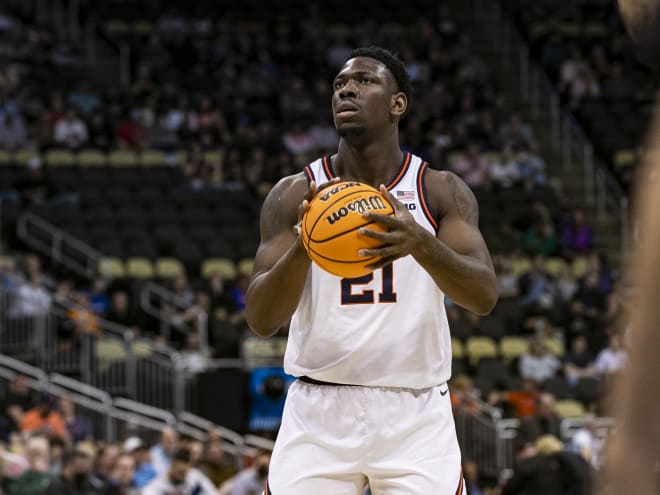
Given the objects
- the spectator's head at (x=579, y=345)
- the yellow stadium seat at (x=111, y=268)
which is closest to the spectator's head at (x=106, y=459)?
the yellow stadium seat at (x=111, y=268)

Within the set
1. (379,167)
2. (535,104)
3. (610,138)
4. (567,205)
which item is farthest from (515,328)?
(379,167)

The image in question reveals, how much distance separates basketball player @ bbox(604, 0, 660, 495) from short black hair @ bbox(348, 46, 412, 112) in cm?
330

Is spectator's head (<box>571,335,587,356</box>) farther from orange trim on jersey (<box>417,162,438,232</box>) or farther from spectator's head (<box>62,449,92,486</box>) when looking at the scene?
orange trim on jersey (<box>417,162,438,232</box>)

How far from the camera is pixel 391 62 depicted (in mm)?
4953

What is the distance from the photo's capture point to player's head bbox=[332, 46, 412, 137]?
189 inches

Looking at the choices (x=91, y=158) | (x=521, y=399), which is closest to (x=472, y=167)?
(x=91, y=158)

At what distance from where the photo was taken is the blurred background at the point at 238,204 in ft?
46.7

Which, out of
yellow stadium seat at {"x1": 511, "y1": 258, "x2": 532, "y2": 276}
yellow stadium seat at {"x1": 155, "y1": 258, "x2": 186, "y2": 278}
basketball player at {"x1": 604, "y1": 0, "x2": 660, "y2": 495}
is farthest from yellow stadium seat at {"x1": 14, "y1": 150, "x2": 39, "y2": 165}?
basketball player at {"x1": 604, "y1": 0, "x2": 660, "y2": 495}

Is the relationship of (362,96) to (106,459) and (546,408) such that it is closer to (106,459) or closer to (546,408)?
(106,459)

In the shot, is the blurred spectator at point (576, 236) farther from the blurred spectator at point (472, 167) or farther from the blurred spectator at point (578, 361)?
the blurred spectator at point (578, 361)

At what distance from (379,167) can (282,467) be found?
Answer: 48.8 inches

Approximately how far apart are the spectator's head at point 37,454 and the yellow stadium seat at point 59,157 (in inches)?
328

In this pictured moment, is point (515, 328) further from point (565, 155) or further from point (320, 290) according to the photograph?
point (320, 290)

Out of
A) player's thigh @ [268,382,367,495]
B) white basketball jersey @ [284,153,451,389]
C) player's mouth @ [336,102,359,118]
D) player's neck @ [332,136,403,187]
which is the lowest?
player's thigh @ [268,382,367,495]
